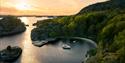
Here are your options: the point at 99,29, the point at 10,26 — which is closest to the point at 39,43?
the point at 99,29

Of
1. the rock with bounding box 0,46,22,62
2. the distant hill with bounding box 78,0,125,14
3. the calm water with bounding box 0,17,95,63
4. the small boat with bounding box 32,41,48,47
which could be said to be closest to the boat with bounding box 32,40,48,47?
the small boat with bounding box 32,41,48,47

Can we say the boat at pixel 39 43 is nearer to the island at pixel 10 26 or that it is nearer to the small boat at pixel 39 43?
the small boat at pixel 39 43

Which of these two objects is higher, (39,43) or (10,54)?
(10,54)

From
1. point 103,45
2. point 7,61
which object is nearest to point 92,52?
point 103,45

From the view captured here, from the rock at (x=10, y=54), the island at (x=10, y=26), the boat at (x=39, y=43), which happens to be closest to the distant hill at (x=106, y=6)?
the island at (x=10, y=26)

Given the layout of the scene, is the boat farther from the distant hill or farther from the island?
the distant hill

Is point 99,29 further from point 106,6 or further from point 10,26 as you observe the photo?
point 106,6

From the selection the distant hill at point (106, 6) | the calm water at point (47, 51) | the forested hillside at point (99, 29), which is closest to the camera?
the forested hillside at point (99, 29)
